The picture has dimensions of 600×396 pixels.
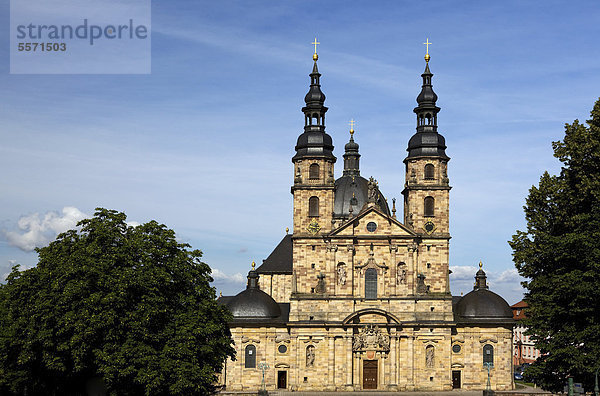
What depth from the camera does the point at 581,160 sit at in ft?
150

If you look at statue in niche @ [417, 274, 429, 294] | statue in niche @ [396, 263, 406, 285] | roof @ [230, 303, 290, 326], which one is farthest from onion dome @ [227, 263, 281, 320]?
statue in niche @ [417, 274, 429, 294]

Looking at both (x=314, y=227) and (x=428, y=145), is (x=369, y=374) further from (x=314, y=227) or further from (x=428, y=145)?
(x=428, y=145)

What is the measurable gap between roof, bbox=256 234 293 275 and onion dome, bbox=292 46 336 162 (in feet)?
50.9

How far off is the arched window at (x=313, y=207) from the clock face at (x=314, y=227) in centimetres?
67

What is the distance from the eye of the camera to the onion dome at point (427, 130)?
6950cm

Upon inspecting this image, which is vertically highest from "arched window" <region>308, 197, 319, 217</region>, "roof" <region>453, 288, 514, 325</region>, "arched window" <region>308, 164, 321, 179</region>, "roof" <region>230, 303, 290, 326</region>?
"arched window" <region>308, 164, 321, 179</region>

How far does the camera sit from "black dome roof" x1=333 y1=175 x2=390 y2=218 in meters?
75.1

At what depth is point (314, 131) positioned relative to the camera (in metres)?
70.8

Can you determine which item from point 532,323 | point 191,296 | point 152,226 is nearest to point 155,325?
point 191,296

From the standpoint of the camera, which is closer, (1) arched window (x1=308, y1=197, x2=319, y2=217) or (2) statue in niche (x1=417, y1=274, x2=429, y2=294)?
(2) statue in niche (x1=417, y1=274, x2=429, y2=294)

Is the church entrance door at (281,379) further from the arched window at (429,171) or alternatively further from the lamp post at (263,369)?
the arched window at (429,171)

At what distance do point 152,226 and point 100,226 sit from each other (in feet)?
10.5

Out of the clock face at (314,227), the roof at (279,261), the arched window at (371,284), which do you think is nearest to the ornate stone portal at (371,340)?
the arched window at (371,284)

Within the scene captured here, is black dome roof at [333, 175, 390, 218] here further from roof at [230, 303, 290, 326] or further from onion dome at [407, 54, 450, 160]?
roof at [230, 303, 290, 326]
